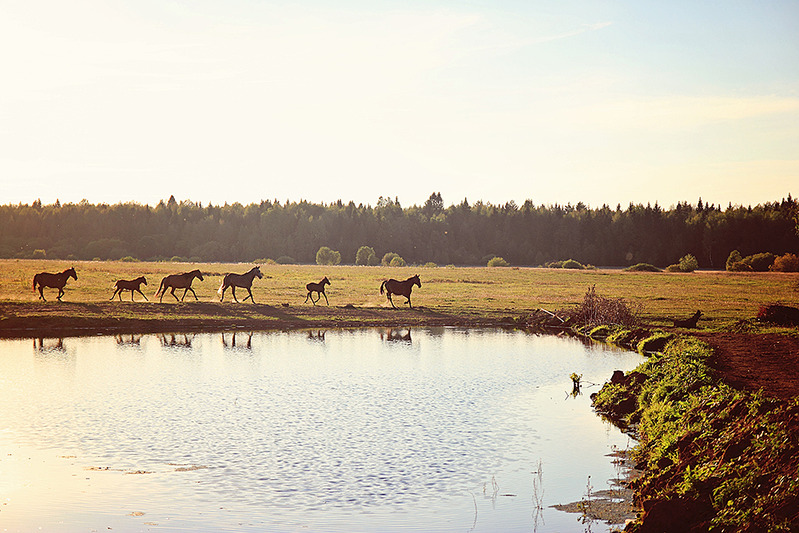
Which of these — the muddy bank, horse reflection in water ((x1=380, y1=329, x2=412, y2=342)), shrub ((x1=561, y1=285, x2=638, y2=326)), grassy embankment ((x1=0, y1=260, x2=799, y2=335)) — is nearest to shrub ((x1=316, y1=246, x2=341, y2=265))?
grassy embankment ((x1=0, y1=260, x2=799, y2=335))

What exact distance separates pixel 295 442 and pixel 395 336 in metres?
19.8

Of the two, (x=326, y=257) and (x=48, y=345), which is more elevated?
(x=326, y=257)

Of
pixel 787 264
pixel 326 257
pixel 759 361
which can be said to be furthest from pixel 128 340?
pixel 326 257

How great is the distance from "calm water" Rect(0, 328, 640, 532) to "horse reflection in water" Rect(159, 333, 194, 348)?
2.67 metres

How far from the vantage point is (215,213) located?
163 m

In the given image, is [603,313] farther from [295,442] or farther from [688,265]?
[688,265]

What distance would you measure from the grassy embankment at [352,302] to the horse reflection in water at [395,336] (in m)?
2.16

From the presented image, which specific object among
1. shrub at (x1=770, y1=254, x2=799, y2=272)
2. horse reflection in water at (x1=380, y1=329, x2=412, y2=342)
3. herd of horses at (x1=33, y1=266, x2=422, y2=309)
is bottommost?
horse reflection in water at (x1=380, y1=329, x2=412, y2=342)

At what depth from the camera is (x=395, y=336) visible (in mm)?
35062

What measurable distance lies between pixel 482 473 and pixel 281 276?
2092 inches

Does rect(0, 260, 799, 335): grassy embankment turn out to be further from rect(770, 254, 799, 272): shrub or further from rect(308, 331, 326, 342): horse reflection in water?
rect(770, 254, 799, 272): shrub

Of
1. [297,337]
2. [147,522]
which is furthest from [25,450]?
[297,337]

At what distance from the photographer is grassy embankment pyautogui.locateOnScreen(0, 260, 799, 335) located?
3697 centimetres

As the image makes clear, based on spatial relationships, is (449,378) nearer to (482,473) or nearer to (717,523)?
(482,473)
